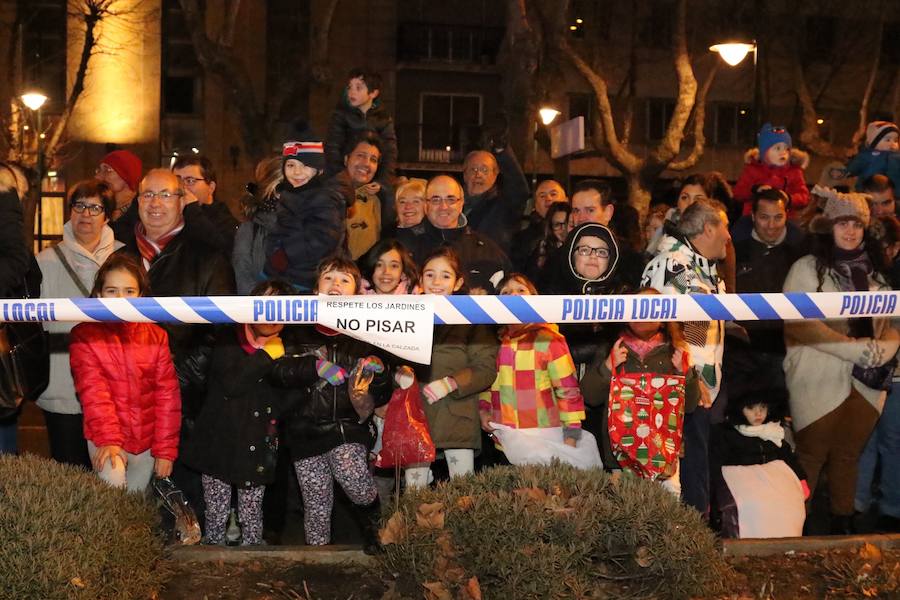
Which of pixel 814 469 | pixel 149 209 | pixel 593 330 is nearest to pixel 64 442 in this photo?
pixel 149 209

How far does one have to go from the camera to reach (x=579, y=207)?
7570 millimetres

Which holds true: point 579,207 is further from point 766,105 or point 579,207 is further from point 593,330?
point 766,105

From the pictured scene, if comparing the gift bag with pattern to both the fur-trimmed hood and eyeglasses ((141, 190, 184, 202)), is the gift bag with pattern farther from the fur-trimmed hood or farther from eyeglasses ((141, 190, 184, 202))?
the fur-trimmed hood

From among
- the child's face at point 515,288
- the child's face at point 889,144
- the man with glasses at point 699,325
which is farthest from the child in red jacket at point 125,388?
the child's face at point 889,144

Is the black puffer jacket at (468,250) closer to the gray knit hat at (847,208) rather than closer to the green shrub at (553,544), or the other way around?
the gray knit hat at (847,208)

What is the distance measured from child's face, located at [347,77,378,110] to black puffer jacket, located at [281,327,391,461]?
3.14 meters

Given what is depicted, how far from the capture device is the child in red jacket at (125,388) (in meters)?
5.71

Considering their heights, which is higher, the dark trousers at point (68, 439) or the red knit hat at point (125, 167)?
the red knit hat at point (125, 167)

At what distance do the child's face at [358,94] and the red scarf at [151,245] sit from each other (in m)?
2.44

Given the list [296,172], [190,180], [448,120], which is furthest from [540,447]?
[448,120]

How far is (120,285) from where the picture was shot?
578cm

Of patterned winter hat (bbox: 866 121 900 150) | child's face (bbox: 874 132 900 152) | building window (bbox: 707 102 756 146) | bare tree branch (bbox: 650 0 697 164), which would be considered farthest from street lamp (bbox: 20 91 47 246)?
building window (bbox: 707 102 756 146)

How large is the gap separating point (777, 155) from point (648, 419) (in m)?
4.86

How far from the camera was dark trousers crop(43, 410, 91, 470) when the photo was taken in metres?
6.39
